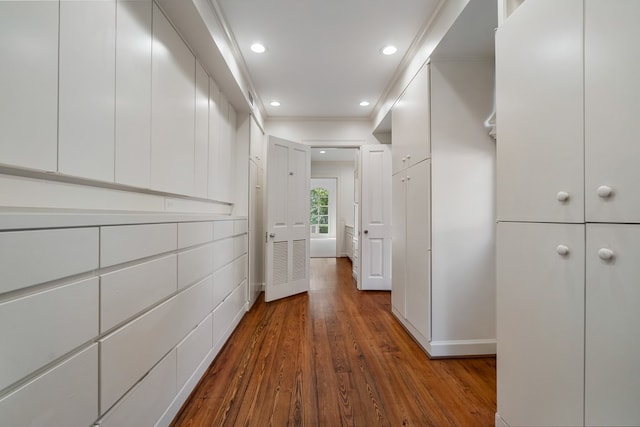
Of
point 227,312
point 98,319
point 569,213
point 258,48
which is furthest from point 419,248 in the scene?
point 258,48

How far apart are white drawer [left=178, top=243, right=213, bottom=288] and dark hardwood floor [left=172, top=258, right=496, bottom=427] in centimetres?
69

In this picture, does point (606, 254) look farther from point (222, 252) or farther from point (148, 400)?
point (222, 252)

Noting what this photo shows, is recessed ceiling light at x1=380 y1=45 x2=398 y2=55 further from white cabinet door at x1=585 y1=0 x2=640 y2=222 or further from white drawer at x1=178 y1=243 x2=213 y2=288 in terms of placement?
white drawer at x1=178 y1=243 x2=213 y2=288

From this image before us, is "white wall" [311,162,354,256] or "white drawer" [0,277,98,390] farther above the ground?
"white wall" [311,162,354,256]

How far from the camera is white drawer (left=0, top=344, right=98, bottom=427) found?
0.59 m

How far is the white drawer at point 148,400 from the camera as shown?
920 millimetres

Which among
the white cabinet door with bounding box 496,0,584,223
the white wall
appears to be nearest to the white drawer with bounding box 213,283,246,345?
the white cabinet door with bounding box 496,0,584,223

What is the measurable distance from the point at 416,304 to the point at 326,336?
847 millimetres

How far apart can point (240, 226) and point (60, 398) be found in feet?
6.34

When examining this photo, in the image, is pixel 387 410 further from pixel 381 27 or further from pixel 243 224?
pixel 381 27

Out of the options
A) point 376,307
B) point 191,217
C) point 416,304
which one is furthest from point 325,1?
point 376,307

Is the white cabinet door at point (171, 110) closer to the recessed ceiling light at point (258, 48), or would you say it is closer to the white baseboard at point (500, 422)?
the recessed ceiling light at point (258, 48)

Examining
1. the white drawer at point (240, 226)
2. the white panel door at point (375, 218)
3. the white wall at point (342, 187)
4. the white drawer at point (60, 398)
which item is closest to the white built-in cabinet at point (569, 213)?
the white drawer at point (60, 398)

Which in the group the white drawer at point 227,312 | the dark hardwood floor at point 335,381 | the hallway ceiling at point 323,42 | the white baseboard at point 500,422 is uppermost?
the hallway ceiling at point 323,42
